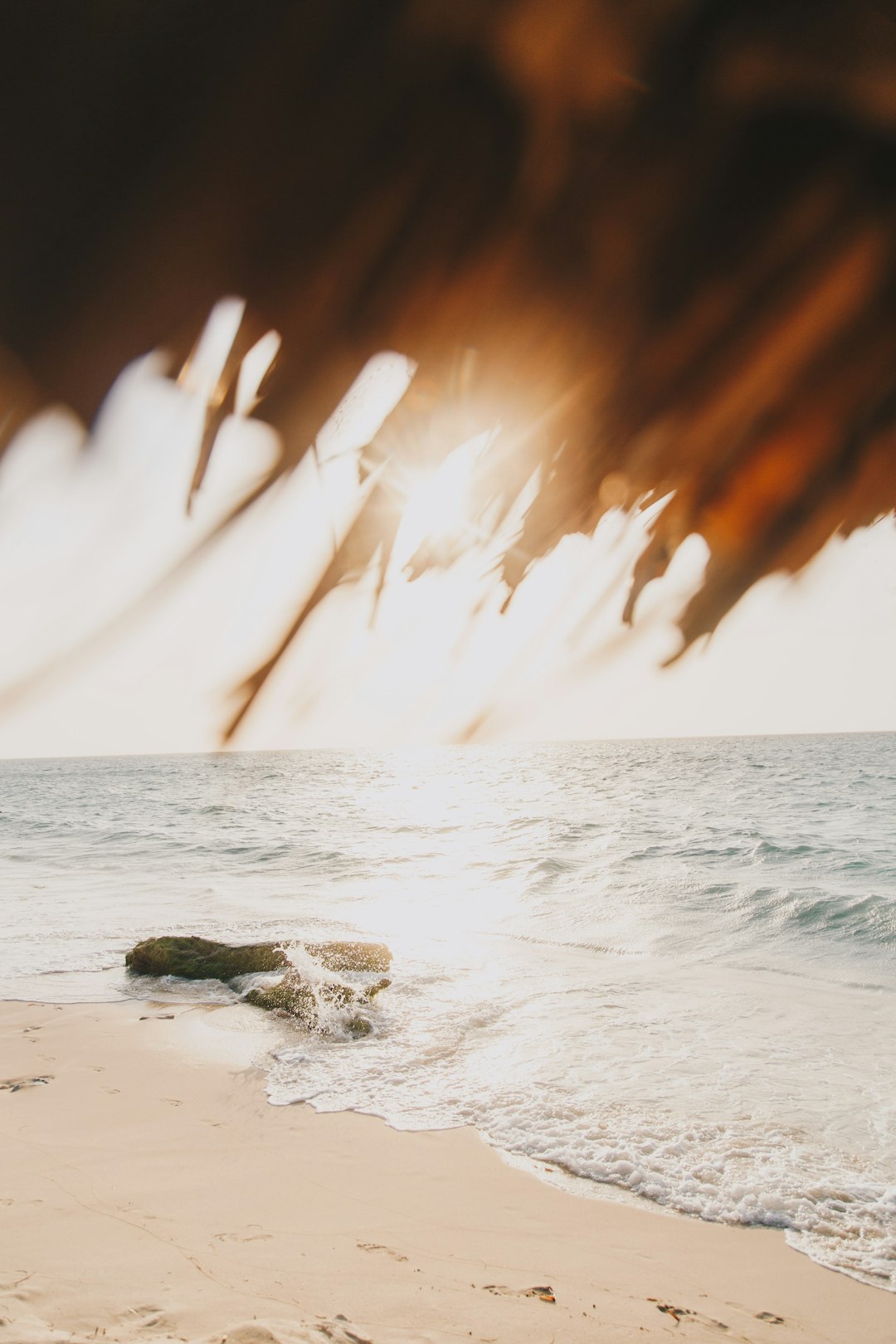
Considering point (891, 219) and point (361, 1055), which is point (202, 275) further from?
point (361, 1055)

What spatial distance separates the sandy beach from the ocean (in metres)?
0.22

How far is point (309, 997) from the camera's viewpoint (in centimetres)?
479

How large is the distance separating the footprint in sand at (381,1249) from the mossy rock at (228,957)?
2.89m

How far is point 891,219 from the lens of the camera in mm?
2436

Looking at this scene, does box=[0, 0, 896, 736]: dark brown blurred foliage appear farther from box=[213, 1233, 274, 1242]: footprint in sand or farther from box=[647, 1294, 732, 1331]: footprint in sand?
box=[647, 1294, 732, 1331]: footprint in sand

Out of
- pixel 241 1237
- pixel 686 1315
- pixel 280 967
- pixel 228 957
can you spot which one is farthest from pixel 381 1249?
pixel 228 957

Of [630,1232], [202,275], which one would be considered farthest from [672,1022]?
[202,275]

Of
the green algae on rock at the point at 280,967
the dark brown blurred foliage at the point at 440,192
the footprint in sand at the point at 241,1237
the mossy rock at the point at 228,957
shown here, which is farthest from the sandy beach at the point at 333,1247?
the dark brown blurred foliage at the point at 440,192

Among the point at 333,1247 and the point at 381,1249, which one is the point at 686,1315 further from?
the point at 333,1247

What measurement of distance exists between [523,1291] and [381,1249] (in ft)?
1.48

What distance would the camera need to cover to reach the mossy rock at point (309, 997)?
4566 mm

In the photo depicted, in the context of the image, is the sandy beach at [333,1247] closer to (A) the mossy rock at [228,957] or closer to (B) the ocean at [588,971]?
(B) the ocean at [588,971]

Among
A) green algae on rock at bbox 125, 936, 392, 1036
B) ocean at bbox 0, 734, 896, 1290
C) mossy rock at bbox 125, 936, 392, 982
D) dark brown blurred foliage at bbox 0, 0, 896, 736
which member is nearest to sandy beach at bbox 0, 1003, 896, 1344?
ocean at bbox 0, 734, 896, 1290

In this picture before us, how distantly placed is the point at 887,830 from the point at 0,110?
48.1 feet
